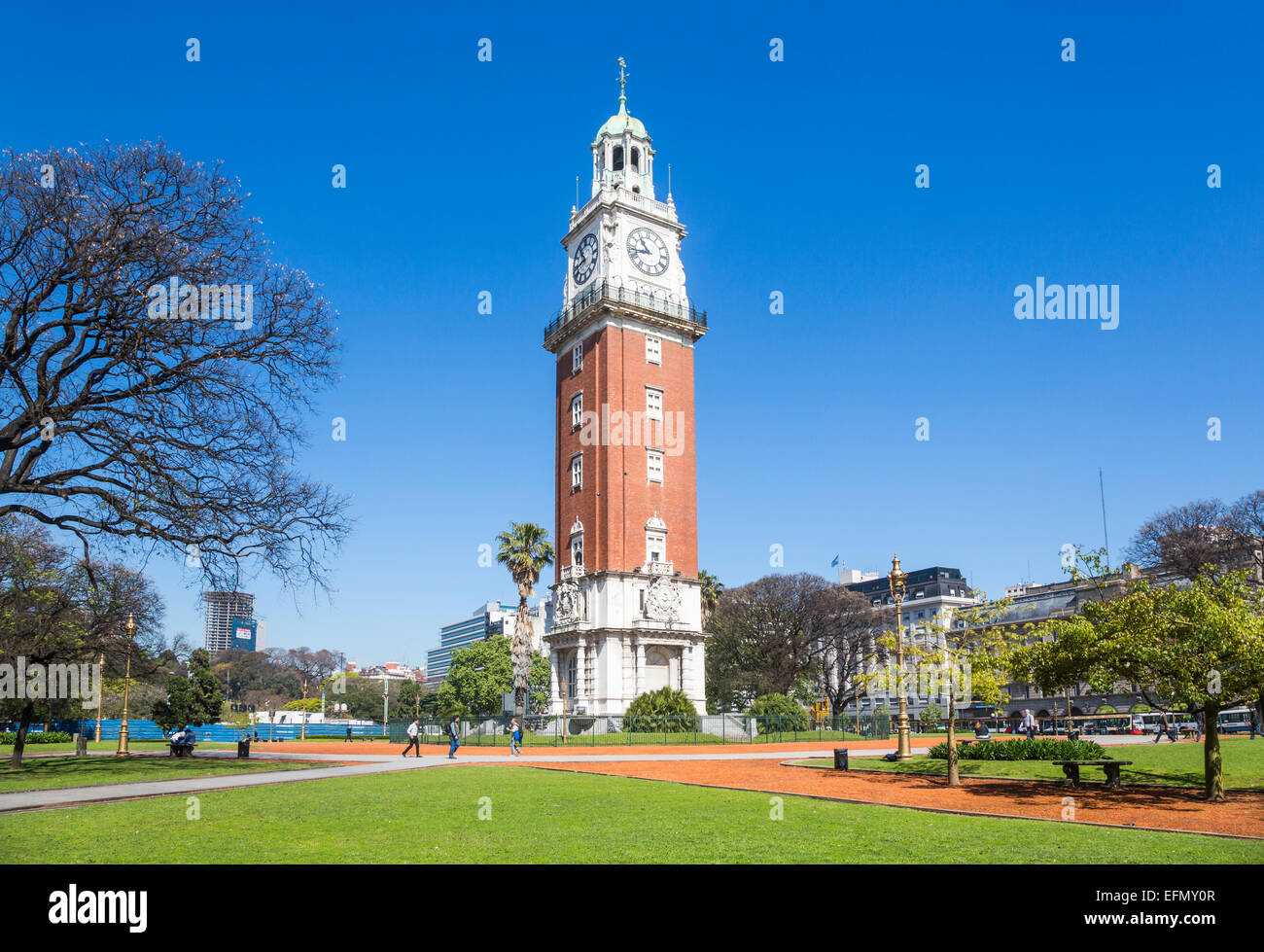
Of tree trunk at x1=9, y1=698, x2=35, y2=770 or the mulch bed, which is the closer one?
the mulch bed

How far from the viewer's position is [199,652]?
A: 58.6 m

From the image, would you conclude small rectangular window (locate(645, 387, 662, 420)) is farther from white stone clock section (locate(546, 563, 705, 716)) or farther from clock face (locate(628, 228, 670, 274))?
white stone clock section (locate(546, 563, 705, 716))

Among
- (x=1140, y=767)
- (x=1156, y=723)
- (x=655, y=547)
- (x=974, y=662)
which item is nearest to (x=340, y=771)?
(x=974, y=662)

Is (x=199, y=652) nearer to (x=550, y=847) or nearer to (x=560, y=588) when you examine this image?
(x=560, y=588)

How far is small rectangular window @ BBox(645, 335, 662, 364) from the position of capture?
62.1 m

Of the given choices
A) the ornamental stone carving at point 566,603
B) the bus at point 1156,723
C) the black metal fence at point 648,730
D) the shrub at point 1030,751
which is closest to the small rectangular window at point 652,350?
the ornamental stone carving at point 566,603

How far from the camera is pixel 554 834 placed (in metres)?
13.2

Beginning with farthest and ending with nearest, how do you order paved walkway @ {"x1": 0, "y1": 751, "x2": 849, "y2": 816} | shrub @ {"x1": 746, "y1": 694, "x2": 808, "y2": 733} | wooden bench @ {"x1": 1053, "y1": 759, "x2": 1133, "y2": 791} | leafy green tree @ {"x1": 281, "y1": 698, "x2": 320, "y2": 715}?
1. leafy green tree @ {"x1": 281, "y1": 698, "x2": 320, "y2": 715}
2. shrub @ {"x1": 746, "y1": 694, "x2": 808, "y2": 733}
3. wooden bench @ {"x1": 1053, "y1": 759, "x2": 1133, "y2": 791}
4. paved walkway @ {"x1": 0, "y1": 751, "x2": 849, "y2": 816}

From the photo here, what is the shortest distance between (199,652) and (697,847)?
55.4m

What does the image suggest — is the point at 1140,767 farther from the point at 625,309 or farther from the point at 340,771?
the point at 625,309

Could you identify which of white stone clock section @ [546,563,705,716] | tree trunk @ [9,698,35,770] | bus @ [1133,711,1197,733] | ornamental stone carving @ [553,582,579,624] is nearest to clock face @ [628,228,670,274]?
white stone clock section @ [546,563,705,716]

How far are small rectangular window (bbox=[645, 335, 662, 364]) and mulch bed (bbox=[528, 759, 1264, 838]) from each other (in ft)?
122
